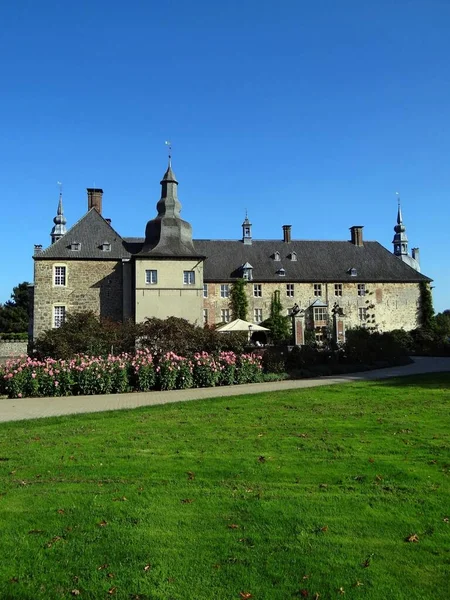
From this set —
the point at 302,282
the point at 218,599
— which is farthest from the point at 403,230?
the point at 218,599

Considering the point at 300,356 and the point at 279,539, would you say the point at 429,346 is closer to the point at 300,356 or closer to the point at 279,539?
the point at 300,356

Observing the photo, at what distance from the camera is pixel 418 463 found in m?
6.41

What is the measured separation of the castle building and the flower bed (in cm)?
1192

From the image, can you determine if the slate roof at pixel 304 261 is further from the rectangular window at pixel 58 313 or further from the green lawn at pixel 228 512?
the green lawn at pixel 228 512

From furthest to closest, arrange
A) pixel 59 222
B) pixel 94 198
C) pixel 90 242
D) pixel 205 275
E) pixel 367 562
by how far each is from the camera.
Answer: pixel 59 222 < pixel 205 275 < pixel 94 198 < pixel 90 242 < pixel 367 562

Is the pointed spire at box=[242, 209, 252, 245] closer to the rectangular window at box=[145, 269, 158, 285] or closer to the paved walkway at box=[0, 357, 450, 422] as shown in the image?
the rectangular window at box=[145, 269, 158, 285]

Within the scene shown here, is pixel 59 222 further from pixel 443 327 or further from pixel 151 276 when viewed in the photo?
pixel 443 327

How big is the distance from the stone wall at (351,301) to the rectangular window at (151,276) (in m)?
9.04

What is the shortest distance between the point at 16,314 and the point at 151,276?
130 ft

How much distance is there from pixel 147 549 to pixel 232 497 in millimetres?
1321

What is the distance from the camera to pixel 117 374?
51.2ft

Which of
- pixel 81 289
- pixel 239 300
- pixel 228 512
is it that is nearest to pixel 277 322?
pixel 239 300

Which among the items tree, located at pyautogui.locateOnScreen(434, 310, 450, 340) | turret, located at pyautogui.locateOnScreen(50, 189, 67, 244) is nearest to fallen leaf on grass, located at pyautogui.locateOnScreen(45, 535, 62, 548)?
tree, located at pyautogui.locateOnScreen(434, 310, 450, 340)

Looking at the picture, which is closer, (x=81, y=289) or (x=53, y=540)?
(x=53, y=540)
